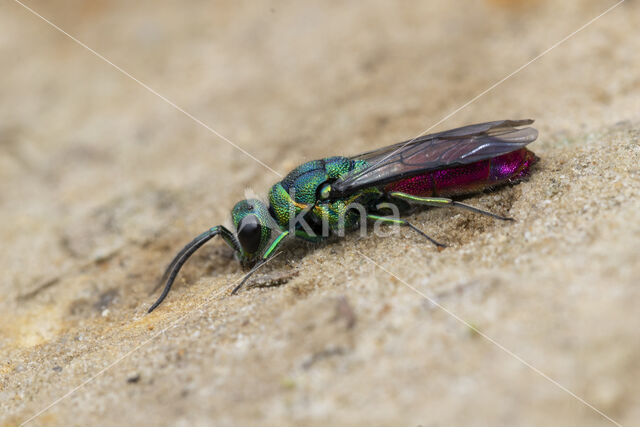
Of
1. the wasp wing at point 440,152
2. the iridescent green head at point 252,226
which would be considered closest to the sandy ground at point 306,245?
the iridescent green head at point 252,226

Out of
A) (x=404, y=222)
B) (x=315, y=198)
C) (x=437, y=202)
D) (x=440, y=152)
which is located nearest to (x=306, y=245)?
(x=315, y=198)

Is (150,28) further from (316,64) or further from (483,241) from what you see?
(483,241)

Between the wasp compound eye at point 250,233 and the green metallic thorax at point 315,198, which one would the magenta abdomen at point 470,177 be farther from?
the wasp compound eye at point 250,233

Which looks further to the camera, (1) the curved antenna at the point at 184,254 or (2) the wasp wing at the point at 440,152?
(1) the curved antenna at the point at 184,254

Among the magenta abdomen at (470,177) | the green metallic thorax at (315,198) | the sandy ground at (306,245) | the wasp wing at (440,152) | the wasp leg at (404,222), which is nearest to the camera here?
the sandy ground at (306,245)

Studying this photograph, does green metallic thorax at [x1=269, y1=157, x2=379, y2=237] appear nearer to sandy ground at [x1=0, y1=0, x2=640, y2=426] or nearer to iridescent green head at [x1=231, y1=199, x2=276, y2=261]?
iridescent green head at [x1=231, y1=199, x2=276, y2=261]
